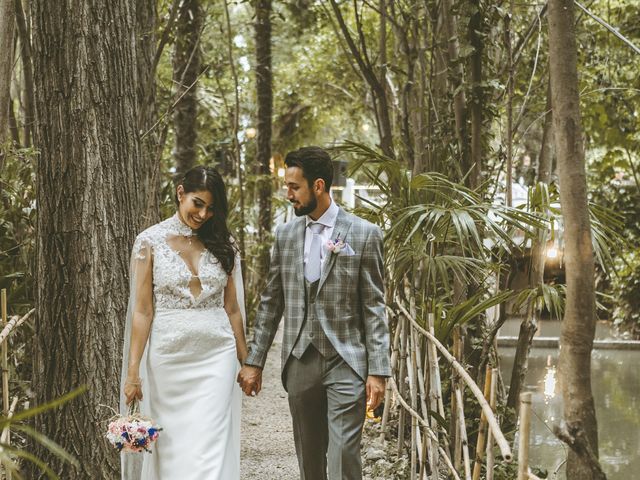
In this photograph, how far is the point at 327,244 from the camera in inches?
147

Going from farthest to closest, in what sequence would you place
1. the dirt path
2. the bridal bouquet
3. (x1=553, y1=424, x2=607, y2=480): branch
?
the dirt path → the bridal bouquet → (x1=553, y1=424, x2=607, y2=480): branch

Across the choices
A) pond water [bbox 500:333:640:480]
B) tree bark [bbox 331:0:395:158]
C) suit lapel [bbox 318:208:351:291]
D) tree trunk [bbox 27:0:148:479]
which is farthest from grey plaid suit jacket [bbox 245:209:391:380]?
tree bark [bbox 331:0:395:158]

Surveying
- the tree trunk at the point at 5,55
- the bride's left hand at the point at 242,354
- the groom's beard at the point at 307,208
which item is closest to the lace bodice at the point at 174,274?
the bride's left hand at the point at 242,354

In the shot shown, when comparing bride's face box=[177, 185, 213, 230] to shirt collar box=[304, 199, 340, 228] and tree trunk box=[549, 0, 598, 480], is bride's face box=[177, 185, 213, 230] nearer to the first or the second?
shirt collar box=[304, 199, 340, 228]

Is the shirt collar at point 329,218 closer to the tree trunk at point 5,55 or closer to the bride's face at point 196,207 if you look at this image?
the bride's face at point 196,207

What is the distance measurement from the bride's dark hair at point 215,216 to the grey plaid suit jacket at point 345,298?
28 centimetres

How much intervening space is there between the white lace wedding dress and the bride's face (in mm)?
128

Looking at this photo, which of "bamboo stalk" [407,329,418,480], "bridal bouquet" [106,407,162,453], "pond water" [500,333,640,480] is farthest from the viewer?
"pond water" [500,333,640,480]

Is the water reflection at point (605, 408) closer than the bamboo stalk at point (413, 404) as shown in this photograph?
No

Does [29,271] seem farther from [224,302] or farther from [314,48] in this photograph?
[314,48]

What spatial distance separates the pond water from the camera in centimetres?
728

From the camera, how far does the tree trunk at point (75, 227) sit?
168 inches

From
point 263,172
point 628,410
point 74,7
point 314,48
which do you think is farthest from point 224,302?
point 314,48

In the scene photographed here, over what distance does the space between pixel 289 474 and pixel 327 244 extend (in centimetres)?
274
